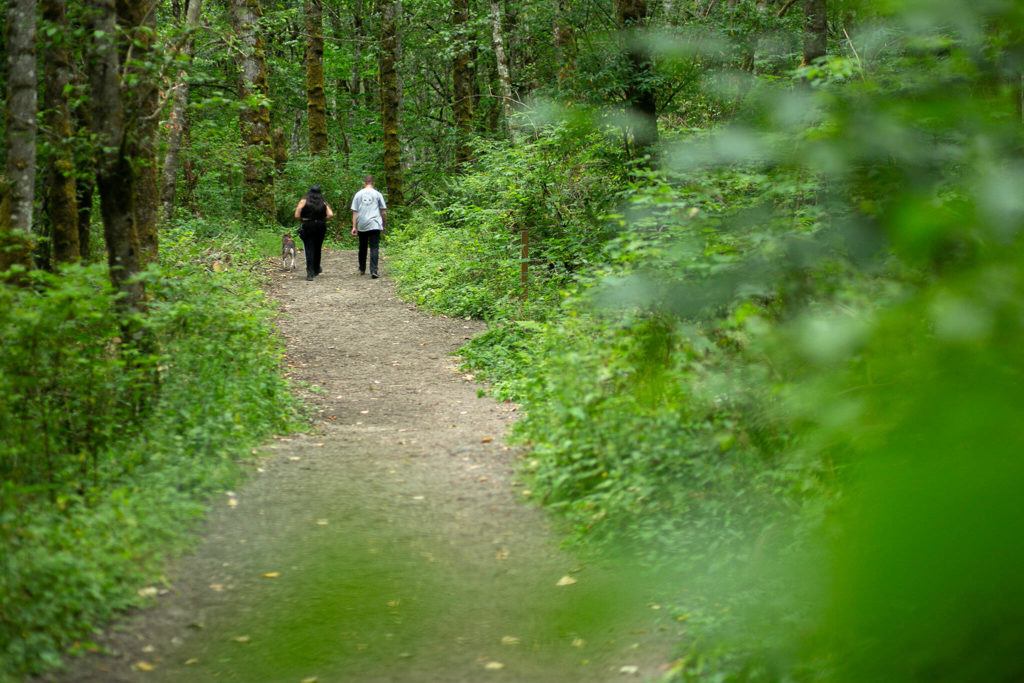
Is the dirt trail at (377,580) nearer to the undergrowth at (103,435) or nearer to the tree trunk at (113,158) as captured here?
the undergrowth at (103,435)

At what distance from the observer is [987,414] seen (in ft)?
2.07

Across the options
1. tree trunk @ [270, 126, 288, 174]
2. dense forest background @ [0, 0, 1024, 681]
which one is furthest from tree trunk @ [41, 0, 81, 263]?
tree trunk @ [270, 126, 288, 174]

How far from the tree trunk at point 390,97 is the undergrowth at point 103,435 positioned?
16.1 metres

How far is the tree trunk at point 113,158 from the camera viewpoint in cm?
712

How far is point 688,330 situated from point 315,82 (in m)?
25.6

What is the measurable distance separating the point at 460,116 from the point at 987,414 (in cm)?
2707

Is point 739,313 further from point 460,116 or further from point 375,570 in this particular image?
point 460,116

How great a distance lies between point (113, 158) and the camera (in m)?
7.27

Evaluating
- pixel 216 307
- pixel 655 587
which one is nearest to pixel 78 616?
pixel 655 587

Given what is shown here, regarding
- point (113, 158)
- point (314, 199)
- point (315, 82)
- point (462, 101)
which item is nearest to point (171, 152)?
point (314, 199)

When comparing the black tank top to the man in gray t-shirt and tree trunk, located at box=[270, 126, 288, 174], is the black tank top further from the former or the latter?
tree trunk, located at box=[270, 126, 288, 174]

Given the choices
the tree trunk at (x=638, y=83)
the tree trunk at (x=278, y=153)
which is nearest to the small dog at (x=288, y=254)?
the tree trunk at (x=278, y=153)

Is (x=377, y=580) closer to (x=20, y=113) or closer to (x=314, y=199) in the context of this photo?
(x=20, y=113)

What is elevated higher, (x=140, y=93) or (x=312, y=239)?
(x=140, y=93)
